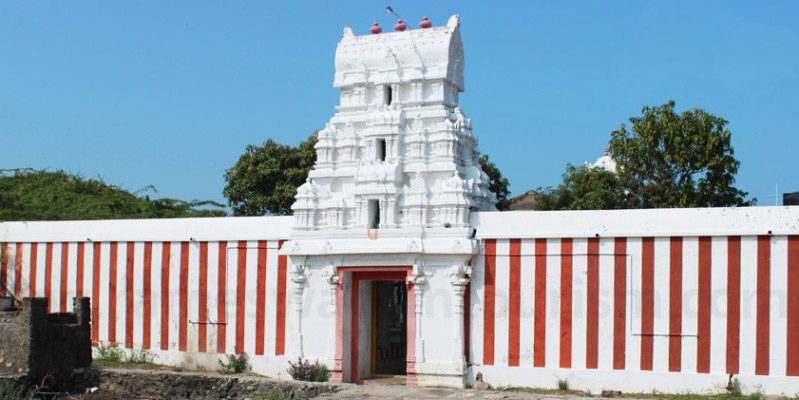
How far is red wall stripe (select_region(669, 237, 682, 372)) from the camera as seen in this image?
17516 millimetres

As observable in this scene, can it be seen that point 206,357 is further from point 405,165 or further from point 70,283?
point 405,165

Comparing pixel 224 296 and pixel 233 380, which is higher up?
pixel 224 296

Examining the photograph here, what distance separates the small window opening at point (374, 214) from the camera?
20.1 metres

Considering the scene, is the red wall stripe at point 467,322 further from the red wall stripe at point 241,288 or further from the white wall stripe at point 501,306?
the red wall stripe at point 241,288

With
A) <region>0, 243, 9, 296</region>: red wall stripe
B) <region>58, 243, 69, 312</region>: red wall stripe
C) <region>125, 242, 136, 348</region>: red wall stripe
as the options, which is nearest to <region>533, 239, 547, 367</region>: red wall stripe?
<region>125, 242, 136, 348</region>: red wall stripe

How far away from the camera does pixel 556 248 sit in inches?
733

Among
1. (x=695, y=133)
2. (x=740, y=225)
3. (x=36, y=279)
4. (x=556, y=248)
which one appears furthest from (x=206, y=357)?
(x=695, y=133)

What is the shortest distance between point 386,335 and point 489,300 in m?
4.38

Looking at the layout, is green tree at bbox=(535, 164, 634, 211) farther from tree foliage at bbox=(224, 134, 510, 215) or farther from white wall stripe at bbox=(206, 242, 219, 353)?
white wall stripe at bbox=(206, 242, 219, 353)

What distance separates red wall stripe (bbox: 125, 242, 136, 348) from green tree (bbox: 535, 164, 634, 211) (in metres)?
14.7

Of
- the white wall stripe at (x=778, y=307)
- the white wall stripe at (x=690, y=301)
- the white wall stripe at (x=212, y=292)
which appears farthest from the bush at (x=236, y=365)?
the white wall stripe at (x=778, y=307)

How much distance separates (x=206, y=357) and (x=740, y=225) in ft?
37.5

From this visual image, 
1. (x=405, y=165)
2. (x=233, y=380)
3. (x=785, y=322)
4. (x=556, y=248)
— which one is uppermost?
(x=405, y=165)

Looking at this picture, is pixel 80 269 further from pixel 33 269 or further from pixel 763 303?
pixel 763 303
